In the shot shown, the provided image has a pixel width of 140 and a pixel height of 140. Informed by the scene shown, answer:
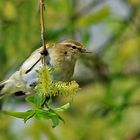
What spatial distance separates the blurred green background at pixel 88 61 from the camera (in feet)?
16.1

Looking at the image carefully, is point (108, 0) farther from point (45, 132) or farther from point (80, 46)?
point (80, 46)

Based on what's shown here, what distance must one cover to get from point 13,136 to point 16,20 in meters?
1.06

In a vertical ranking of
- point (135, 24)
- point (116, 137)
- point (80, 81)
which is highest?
point (135, 24)

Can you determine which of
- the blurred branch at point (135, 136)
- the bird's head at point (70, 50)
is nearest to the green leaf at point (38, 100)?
the bird's head at point (70, 50)

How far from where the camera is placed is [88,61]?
18.6ft

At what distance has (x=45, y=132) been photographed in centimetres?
522

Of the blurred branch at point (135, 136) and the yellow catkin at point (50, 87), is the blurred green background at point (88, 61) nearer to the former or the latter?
the blurred branch at point (135, 136)

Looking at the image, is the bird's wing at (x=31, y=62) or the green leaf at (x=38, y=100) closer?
the green leaf at (x=38, y=100)

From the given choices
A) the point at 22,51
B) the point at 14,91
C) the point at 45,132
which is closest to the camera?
the point at 14,91

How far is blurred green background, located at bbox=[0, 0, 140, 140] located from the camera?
4914 millimetres

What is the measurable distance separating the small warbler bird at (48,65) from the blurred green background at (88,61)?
76 cm

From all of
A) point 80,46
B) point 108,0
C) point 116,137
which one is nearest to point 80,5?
point 108,0

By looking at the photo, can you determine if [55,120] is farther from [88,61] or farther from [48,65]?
[88,61]

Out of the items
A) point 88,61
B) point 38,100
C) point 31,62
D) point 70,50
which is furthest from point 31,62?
point 88,61
